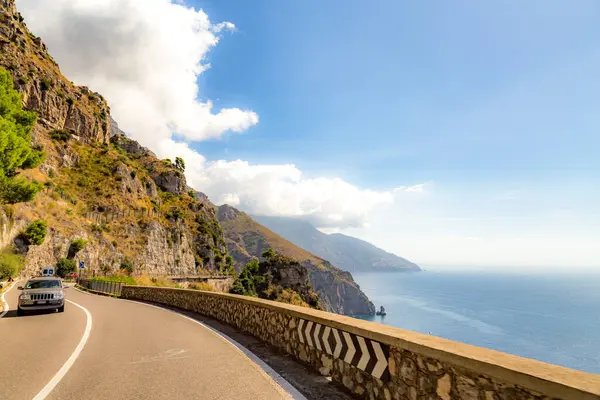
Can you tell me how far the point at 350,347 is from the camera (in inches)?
199

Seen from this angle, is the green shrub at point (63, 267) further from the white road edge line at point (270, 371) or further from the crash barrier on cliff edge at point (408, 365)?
the crash barrier on cliff edge at point (408, 365)

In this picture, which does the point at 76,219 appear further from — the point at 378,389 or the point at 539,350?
the point at 539,350

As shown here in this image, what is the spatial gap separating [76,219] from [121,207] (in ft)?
50.7

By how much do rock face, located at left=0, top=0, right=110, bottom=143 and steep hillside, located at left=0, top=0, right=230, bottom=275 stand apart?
23cm

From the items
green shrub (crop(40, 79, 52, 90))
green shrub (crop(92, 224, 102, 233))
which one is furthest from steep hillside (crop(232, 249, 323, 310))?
green shrub (crop(40, 79, 52, 90))

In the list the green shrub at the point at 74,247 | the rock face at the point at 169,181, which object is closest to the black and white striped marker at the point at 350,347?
the green shrub at the point at 74,247

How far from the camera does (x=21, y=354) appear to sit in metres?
7.42

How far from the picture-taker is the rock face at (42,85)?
75.1 metres

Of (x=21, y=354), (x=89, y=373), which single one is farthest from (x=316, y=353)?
(x=21, y=354)

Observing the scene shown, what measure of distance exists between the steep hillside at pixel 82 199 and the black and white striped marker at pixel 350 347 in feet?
174

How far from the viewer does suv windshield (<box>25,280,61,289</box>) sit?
46.9 feet

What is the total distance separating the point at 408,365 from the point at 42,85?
102 m

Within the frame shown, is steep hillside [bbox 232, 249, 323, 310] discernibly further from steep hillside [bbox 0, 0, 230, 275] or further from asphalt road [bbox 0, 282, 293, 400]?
asphalt road [bbox 0, 282, 293, 400]

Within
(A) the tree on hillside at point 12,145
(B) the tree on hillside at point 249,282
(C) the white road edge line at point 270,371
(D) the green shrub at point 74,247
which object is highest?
(A) the tree on hillside at point 12,145
